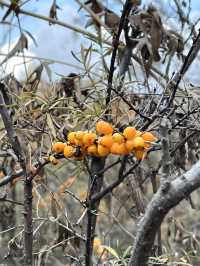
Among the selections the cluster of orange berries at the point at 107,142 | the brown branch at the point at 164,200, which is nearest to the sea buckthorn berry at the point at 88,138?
the cluster of orange berries at the point at 107,142

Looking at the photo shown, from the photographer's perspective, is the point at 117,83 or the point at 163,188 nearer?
the point at 163,188

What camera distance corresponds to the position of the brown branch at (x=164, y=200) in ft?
2.47

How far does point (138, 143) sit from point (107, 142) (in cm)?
6

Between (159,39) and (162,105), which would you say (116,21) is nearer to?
(159,39)

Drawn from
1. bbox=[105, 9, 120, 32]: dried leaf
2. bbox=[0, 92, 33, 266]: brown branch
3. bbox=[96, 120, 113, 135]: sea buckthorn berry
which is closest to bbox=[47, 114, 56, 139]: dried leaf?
bbox=[0, 92, 33, 266]: brown branch

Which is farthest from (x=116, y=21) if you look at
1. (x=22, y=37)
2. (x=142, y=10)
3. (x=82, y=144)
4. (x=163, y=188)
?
(x=163, y=188)

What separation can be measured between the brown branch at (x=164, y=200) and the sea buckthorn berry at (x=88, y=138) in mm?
320

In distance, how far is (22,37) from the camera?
1.68 meters

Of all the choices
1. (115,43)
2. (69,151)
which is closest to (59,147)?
Answer: (69,151)

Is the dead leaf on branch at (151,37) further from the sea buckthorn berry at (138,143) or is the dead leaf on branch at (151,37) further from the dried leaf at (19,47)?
the sea buckthorn berry at (138,143)

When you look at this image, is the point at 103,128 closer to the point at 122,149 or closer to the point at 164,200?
the point at 122,149

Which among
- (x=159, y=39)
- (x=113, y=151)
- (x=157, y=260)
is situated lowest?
(x=157, y=260)

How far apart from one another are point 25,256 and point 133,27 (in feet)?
2.27

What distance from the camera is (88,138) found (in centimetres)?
111
